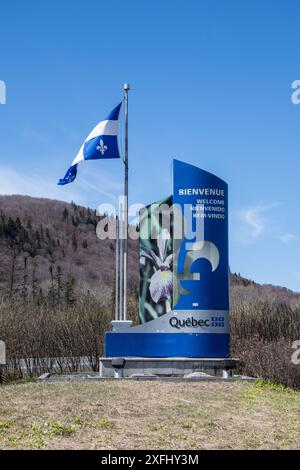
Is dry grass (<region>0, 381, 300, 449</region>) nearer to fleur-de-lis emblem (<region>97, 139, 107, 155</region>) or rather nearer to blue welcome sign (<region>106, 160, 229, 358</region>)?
blue welcome sign (<region>106, 160, 229, 358</region>)

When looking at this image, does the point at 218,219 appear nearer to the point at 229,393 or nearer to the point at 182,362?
the point at 182,362

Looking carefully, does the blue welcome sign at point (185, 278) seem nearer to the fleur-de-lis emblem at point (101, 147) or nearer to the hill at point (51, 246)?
Answer: the fleur-de-lis emblem at point (101, 147)

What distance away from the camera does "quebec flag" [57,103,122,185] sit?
2058 cm

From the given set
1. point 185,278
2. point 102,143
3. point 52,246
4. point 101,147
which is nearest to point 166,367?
point 185,278

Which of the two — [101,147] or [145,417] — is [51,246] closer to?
[101,147]

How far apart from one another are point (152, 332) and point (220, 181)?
4.45 m

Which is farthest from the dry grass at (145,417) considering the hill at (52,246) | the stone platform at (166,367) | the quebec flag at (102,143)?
the hill at (52,246)

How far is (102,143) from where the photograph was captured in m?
20.6

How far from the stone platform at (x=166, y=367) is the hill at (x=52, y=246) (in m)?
76.6

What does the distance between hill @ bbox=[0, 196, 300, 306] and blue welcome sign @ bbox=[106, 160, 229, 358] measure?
250ft

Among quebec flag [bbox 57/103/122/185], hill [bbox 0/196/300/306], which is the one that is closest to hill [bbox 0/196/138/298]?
hill [bbox 0/196/300/306]

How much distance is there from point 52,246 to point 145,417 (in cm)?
11916
